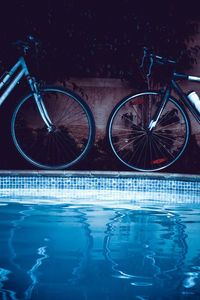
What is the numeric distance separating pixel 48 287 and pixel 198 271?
0.70m

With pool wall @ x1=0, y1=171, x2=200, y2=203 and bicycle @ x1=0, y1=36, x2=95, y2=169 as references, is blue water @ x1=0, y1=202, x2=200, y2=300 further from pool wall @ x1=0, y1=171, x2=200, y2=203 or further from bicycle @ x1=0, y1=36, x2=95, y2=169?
bicycle @ x1=0, y1=36, x2=95, y2=169

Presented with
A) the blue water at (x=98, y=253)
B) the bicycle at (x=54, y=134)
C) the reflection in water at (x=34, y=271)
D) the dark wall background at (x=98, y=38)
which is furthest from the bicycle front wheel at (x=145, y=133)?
the reflection in water at (x=34, y=271)

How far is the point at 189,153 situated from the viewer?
4770mm

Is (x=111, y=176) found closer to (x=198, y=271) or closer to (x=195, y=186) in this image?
(x=195, y=186)

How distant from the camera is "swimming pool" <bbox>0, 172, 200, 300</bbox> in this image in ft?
5.49

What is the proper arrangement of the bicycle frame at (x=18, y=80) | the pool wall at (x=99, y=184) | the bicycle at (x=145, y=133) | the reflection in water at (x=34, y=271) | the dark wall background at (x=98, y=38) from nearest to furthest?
the reflection in water at (x=34, y=271) → the pool wall at (x=99, y=184) → the bicycle frame at (x=18, y=80) → the dark wall background at (x=98, y=38) → the bicycle at (x=145, y=133)

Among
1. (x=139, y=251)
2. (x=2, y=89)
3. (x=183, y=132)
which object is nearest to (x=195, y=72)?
(x=183, y=132)

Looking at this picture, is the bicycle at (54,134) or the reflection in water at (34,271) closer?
the reflection in water at (34,271)

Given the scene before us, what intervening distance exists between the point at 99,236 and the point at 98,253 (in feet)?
0.94

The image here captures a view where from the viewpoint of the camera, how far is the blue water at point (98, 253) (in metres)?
1.64

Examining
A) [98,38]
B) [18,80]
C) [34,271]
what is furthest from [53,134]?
[34,271]

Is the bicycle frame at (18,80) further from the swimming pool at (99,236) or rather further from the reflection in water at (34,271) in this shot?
the reflection in water at (34,271)

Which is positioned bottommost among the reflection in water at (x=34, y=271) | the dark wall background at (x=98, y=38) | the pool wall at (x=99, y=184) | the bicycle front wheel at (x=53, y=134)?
the reflection in water at (x=34, y=271)

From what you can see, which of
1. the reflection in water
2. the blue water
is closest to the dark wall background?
the blue water
